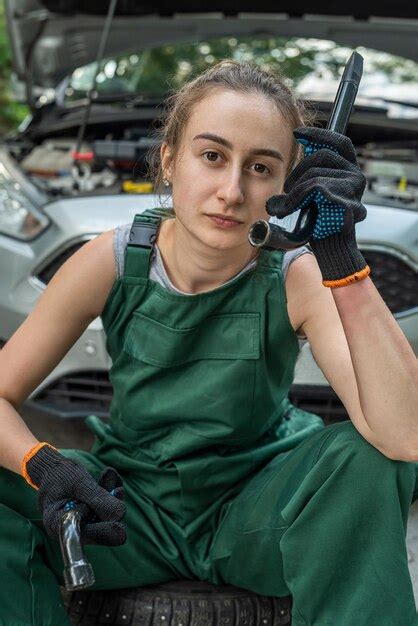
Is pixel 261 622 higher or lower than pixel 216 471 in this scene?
lower

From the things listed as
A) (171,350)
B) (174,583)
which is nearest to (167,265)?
(171,350)

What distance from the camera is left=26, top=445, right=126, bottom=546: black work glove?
1.56 metres

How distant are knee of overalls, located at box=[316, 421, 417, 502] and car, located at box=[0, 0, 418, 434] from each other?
44.4 inches

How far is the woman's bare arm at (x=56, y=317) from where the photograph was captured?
1812 millimetres

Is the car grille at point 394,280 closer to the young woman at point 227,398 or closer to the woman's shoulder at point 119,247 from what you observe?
the young woman at point 227,398

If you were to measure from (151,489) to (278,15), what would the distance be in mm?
2701

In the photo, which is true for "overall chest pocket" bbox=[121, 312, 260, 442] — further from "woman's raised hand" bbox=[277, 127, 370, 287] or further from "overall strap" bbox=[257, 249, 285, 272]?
"woman's raised hand" bbox=[277, 127, 370, 287]

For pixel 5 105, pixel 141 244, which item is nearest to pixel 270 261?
pixel 141 244

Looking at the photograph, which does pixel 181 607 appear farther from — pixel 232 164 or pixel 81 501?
pixel 232 164

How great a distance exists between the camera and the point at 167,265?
6.04ft

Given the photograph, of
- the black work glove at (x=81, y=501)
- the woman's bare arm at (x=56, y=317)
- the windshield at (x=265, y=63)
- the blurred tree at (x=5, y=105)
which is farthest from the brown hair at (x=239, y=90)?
the blurred tree at (x=5, y=105)

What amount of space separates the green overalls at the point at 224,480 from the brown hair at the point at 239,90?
0.65ft

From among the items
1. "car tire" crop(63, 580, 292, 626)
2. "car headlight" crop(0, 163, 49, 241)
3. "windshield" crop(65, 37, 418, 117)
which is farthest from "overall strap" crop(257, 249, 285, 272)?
"windshield" crop(65, 37, 418, 117)

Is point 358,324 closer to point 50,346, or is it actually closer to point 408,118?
point 50,346
